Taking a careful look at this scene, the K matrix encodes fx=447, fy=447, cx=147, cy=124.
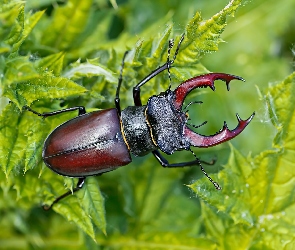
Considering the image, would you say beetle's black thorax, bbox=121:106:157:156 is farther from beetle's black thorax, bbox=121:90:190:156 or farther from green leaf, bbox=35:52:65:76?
green leaf, bbox=35:52:65:76

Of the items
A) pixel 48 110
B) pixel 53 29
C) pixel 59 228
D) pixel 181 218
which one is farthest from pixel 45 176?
pixel 181 218

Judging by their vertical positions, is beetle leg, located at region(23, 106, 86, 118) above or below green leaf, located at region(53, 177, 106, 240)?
above

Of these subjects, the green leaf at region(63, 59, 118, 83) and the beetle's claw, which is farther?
the green leaf at region(63, 59, 118, 83)

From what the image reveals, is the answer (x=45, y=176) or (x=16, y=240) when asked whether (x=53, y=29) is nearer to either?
(x=45, y=176)

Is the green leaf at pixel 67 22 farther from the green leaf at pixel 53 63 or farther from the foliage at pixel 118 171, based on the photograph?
the green leaf at pixel 53 63

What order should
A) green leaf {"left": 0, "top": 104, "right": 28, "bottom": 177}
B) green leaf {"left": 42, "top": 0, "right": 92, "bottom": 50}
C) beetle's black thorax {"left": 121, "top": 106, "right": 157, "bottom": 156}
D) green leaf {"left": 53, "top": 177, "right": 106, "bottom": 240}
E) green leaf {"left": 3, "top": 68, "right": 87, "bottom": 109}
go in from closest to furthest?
green leaf {"left": 3, "top": 68, "right": 87, "bottom": 109}, green leaf {"left": 0, "top": 104, "right": 28, "bottom": 177}, green leaf {"left": 53, "top": 177, "right": 106, "bottom": 240}, beetle's black thorax {"left": 121, "top": 106, "right": 157, "bottom": 156}, green leaf {"left": 42, "top": 0, "right": 92, "bottom": 50}

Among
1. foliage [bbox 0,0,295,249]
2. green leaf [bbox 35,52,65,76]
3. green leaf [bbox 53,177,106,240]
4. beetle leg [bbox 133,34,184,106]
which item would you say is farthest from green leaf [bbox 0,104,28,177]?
beetle leg [bbox 133,34,184,106]

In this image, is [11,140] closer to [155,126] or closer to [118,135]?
[118,135]
